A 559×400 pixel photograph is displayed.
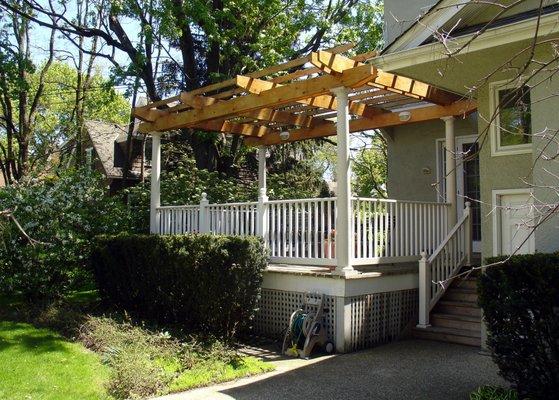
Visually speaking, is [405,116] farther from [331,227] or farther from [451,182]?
[331,227]

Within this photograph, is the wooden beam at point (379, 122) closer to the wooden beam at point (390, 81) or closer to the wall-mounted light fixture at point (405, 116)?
the wall-mounted light fixture at point (405, 116)

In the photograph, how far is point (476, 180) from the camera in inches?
457

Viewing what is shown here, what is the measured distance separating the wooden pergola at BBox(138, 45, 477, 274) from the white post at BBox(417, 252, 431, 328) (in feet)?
5.10

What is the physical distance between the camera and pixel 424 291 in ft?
29.2

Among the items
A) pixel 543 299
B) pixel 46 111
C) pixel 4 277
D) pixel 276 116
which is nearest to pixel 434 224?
pixel 276 116

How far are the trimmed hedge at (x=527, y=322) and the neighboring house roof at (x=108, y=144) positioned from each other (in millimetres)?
18276

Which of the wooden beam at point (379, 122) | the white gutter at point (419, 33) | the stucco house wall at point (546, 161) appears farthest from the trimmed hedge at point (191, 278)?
the stucco house wall at point (546, 161)

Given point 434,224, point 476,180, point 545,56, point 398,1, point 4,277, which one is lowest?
point 4,277

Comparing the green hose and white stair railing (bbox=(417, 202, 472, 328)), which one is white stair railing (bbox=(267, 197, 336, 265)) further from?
white stair railing (bbox=(417, 202, 472, 328))

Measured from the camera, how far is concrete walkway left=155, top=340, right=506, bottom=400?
19.9 ft

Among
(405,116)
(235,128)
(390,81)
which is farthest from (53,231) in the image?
(405,116)

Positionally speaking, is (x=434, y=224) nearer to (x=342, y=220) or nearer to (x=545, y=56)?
(x=342, y=220)

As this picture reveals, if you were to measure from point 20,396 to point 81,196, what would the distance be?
6.30 m

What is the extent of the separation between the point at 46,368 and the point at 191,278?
258 centimetres
